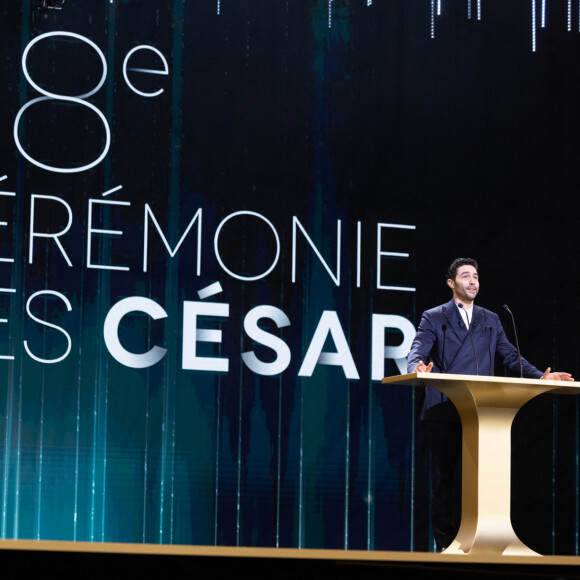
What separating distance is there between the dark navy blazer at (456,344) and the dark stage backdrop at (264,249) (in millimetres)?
1143

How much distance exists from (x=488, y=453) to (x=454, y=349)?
788 mm

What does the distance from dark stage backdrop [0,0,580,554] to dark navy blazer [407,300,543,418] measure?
1.14m

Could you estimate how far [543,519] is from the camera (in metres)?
6.40

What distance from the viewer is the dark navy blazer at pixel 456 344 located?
503 cm

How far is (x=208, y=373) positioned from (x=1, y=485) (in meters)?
1.18

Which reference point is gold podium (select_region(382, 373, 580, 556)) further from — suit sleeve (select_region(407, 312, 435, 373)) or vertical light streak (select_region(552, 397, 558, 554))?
vertical light streak (select_region(552, 397, 558, 554))

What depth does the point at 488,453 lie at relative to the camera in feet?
14.3

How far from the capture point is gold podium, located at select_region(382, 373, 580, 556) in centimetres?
426

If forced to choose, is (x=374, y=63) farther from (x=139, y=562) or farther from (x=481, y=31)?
(x=139, y=562)

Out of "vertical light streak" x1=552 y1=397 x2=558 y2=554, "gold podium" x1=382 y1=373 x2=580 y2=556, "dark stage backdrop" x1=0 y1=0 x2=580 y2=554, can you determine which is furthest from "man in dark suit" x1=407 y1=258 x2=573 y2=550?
"vertical light streak" x1=552 y1=397 x2=558 y2=554

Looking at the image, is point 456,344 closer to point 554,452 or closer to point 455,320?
point 455,320

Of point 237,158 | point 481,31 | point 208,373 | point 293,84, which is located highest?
point 481,31

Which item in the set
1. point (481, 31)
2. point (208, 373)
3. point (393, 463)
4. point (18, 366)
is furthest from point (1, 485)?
point (481, 31)

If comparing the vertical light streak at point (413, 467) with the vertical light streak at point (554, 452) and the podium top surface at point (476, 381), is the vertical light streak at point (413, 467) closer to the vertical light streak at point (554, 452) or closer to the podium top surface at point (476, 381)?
the vertical light streak at point (554, 452)
